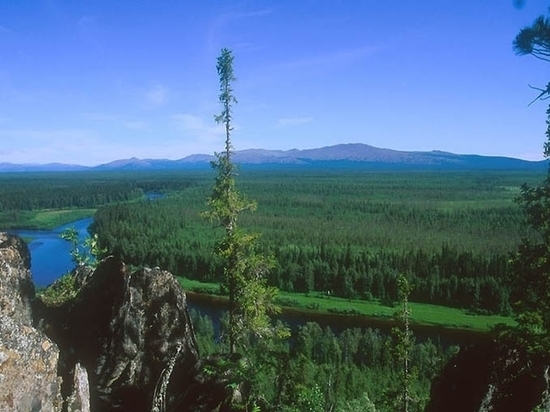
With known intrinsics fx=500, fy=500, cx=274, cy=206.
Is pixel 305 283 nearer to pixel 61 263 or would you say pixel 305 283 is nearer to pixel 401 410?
pixel 61 263

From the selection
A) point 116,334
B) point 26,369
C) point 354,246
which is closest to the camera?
point 26,369

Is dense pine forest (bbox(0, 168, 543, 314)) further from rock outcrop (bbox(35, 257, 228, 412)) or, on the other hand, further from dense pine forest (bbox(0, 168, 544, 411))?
rock outcrop (bbox(35, 257, 228, 412))

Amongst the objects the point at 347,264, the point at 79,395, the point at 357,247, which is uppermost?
the point at 79,395

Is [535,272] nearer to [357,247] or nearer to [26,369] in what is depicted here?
[26,369]

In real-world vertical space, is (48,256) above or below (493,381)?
below

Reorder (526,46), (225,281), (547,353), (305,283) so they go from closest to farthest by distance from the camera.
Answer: (526,46) → (547,353) → (225,281) → (305,283)

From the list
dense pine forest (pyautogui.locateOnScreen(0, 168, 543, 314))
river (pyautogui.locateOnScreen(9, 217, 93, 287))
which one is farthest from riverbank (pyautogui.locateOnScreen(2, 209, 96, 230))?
river (pyautogui.locateOnScreen(9, 217, 93, 287))

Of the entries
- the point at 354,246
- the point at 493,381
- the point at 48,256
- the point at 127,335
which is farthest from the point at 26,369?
the point at 354,246

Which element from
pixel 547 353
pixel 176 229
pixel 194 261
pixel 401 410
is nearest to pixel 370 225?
pixel 176 229
